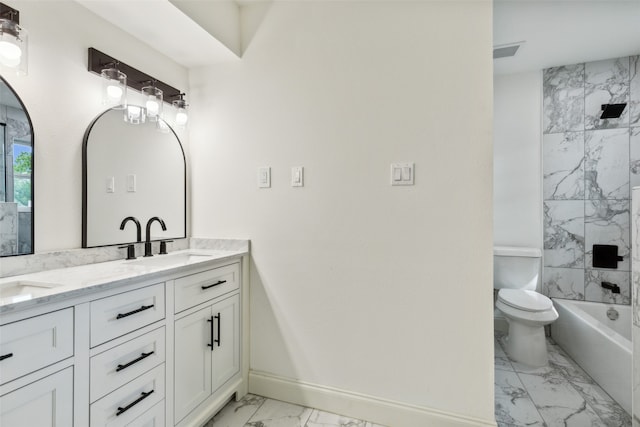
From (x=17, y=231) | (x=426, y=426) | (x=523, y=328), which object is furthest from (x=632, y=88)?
(x=17, y=231)

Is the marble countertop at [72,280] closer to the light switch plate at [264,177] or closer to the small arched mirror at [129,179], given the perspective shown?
the small arched mirror at [129,179]

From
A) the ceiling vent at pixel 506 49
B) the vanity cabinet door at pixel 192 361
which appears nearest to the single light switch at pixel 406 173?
the vanity cabinet door at pixel 192 361

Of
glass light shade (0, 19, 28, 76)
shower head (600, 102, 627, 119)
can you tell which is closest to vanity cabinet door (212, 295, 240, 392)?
glass light shade (0, 19, 28, 76)

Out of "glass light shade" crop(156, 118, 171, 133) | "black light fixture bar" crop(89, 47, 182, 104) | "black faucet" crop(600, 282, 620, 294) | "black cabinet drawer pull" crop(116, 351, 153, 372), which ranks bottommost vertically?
"black faucet" crop(600, 282, 620, 294)

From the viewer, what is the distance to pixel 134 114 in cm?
164

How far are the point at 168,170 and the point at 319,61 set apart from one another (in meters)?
1.15

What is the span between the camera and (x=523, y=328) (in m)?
2.25

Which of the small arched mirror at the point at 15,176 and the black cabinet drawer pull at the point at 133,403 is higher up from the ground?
the small arched mirror at the point at 15,176

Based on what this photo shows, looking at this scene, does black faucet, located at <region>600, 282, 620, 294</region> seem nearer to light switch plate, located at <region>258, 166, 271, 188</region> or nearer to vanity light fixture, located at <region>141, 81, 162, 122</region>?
light switch plate, located at <region>258, 166, 271, 188</region>

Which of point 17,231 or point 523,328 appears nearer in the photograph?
point 17,231

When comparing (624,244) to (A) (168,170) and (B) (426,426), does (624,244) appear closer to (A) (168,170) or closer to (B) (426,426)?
(B) (426,426)

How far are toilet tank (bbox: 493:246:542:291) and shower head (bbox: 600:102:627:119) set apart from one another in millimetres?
1245

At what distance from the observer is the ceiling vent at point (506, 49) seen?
2318 mm

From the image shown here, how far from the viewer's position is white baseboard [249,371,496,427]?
1537 mm
